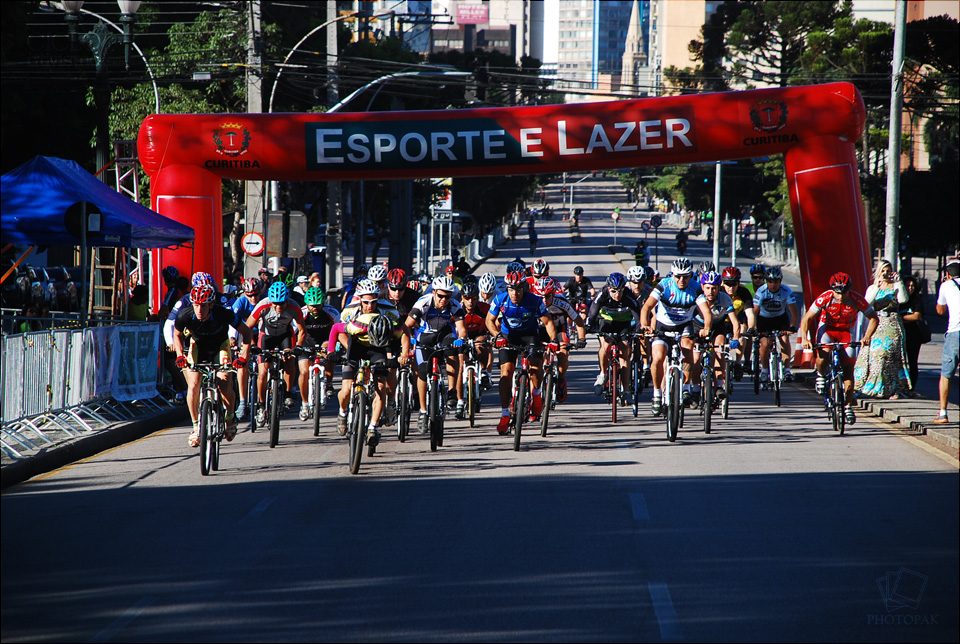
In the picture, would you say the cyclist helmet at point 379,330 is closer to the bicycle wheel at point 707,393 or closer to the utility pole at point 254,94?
the bicycle wheel at point 707,393

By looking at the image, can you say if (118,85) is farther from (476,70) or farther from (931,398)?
(931,398)

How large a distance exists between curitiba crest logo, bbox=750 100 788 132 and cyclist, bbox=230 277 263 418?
9.65 m

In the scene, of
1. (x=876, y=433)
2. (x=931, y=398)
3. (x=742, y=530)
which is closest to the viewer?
(x=742, y=530)

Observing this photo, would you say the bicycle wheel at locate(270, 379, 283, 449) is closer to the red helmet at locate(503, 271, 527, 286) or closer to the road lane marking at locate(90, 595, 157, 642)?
the red helmet at locate(503, 271, 527, 286)

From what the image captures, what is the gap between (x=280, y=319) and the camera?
14516 millimetres

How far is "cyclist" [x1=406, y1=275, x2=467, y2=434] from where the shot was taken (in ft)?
44.9

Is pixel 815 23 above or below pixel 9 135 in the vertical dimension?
above

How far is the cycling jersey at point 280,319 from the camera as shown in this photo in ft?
47.3

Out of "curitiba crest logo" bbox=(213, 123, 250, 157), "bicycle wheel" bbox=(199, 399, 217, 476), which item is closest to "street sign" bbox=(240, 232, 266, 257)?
"curitiba crest logo" bbox=(213, 123, 250, 157)

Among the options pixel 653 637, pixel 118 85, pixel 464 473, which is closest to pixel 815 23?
pixel 118 85

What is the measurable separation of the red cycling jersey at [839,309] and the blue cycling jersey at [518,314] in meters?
3.44

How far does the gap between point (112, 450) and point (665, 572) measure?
7809mm

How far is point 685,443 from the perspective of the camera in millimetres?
13164

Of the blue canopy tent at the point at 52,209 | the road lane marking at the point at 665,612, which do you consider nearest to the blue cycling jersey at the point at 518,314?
the blue canopy tent at the point at 52,209
